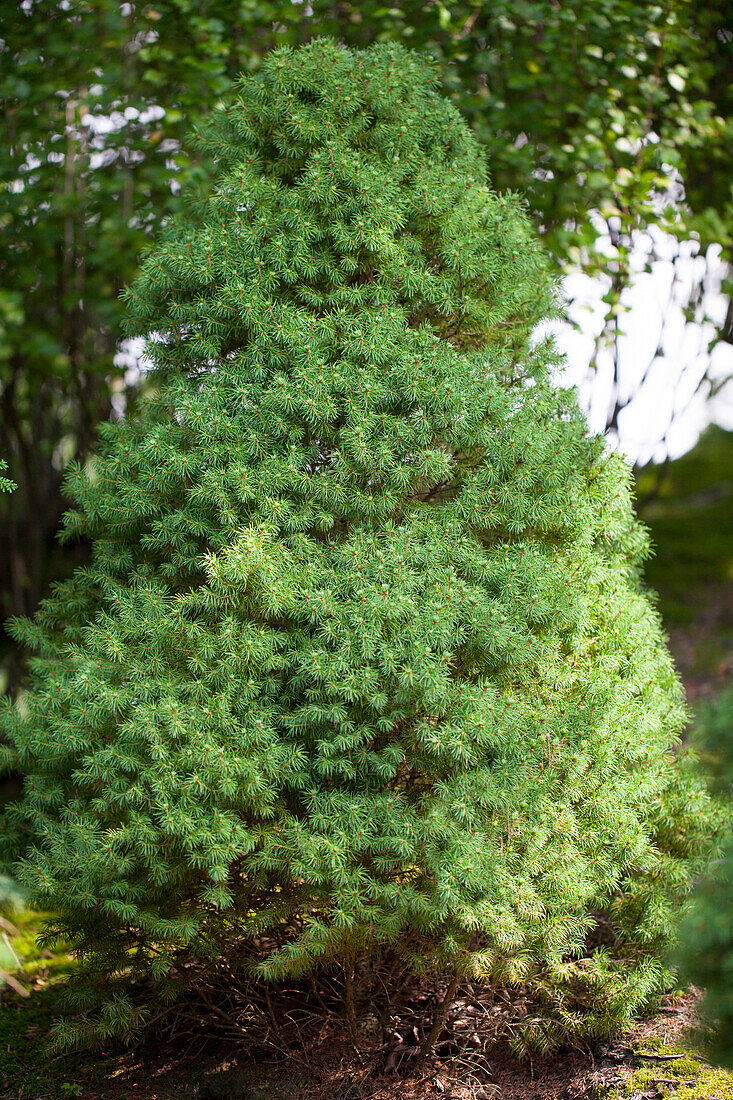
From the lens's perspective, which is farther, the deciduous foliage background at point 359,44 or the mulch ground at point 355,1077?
the deciduous foliage background at point 359,44

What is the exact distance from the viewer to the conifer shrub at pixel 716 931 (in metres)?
1.84

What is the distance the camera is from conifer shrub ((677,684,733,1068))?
184 centimetres

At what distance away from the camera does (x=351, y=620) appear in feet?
8.07

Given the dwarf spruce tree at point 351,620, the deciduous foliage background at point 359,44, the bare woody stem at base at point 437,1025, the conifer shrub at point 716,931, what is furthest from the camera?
the deciduous foliage background at point 359,44

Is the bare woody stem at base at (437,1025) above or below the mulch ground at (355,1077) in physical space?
above

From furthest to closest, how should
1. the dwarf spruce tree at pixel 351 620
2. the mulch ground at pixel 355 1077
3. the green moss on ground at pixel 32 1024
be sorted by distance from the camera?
the green moss on ground at pixel 32 1024, the mulch ground at pixel 355 1077, the dwarf spruce tree at pixel 351 620

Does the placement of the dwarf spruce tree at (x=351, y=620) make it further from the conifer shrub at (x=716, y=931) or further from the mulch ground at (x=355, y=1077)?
the conifer shrub at (x=716, y=931)

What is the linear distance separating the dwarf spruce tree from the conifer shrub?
59cm

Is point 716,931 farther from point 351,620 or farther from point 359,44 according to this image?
point 359,44

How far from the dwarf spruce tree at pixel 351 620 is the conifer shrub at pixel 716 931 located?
59 cm

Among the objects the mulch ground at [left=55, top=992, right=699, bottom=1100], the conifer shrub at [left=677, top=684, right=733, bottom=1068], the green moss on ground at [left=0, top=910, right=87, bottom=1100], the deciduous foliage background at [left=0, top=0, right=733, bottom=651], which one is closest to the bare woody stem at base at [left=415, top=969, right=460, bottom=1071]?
the mulch ground at [left=55, top=992, right=699, bottom=1100]

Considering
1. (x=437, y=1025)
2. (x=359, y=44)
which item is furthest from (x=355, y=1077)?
(x=359, y=44)

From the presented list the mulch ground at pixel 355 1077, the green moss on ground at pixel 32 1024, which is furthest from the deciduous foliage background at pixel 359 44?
the mulch ground at pixel 355 1077

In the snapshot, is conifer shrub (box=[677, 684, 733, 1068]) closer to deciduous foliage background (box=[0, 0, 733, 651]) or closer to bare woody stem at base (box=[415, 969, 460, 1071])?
bare woody stem at base (box=[415, 969, 460, 1071])
